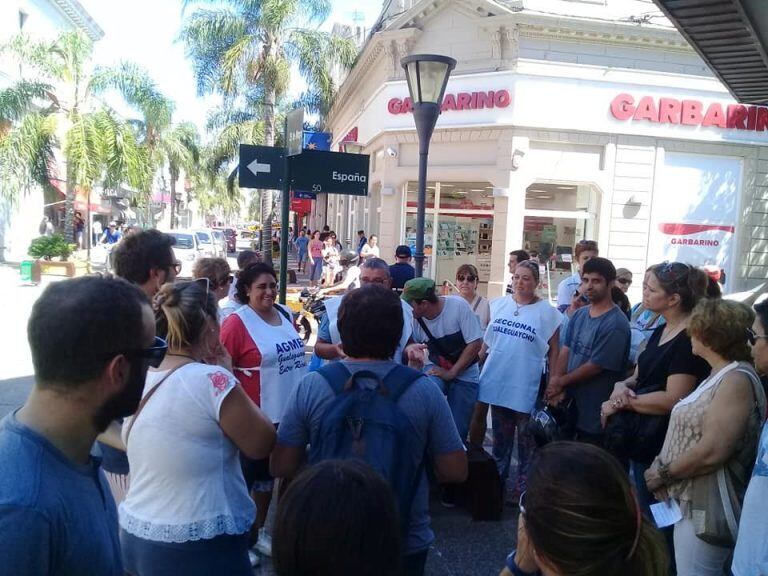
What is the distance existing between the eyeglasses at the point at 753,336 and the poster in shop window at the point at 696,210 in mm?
12832

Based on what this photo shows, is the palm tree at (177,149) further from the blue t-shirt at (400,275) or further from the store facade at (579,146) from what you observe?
the blue t-shirt at (400,275)

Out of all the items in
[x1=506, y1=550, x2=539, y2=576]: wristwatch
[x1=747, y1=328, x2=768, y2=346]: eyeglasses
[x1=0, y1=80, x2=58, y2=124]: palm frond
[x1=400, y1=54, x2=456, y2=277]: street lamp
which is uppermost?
[x1=0, y1=80, x2=58, y2=124]: palm frond

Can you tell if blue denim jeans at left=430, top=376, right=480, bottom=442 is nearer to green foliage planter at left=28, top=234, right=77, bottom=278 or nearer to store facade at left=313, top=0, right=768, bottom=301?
store facade at left=313, top=0, right=768, bottom=301

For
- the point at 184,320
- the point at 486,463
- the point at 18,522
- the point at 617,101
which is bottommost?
the point at 486,463

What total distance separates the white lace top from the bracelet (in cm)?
175

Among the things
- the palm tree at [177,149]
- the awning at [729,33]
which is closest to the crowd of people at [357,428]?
the awning at [729,33]

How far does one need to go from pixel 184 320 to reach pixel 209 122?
31.3 meters

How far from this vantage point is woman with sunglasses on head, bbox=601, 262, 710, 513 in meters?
3.07

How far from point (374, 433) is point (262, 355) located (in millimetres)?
1566

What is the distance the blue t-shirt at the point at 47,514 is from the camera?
1201mm

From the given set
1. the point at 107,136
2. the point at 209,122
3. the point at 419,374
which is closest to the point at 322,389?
the point at 419,374

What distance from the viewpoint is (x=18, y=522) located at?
121 centimetres

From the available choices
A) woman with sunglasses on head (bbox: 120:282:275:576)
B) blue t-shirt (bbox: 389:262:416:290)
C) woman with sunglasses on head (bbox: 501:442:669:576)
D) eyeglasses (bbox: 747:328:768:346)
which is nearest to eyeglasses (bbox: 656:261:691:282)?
eyeglasses (bbox: 747:328:768:346)

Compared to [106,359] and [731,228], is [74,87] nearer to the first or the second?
[731,228]
